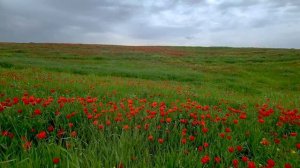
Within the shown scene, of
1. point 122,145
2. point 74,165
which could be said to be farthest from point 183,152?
point 74,165

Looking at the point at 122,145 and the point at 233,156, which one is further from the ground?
the point at 122,145

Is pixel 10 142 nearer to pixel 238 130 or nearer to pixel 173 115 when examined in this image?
pixel 173 115

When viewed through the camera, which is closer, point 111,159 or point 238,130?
point 111,159

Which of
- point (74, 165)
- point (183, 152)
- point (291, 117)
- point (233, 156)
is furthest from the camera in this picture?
point (291, 117)

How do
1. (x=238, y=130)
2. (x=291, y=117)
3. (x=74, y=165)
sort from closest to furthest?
(x=74, y=165), (x=238, y=130), (x=291, y=117)

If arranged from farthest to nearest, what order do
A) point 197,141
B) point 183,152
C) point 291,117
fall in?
point 291,117 → point 197,141 → point 183,152

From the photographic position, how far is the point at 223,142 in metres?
3.65

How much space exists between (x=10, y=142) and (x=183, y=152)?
2140mm

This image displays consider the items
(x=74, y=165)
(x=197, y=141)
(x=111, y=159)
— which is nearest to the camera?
(x=74, y=165)

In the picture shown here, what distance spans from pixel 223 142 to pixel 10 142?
2.68 m

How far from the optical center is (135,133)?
356cm

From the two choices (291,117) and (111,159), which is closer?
(111,159)

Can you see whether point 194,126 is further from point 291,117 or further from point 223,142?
point 291,117

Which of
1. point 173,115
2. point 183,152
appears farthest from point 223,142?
point 173,115
